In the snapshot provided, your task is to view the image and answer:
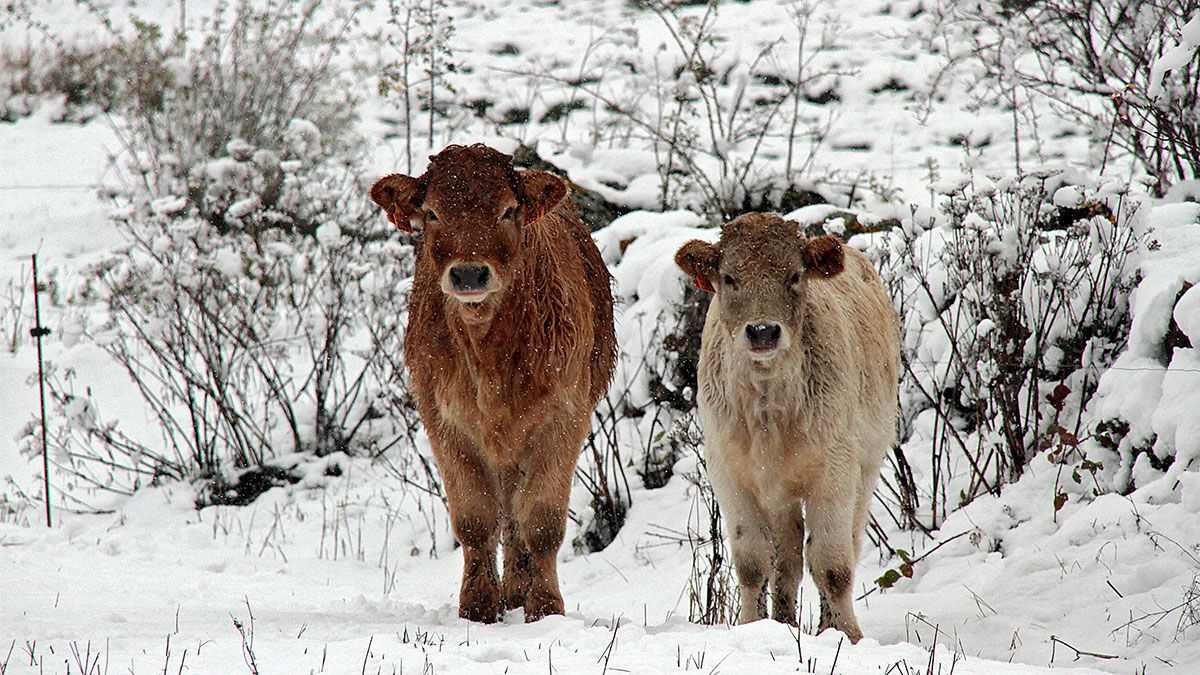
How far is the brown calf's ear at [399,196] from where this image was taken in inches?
203

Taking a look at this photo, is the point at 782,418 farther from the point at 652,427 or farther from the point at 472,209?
the point at 652,427

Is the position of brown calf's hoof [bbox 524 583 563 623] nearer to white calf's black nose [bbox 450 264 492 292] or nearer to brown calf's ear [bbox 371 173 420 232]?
white calf's black nose [bbox 450 264 492 292]

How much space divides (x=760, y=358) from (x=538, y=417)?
3.60 feet

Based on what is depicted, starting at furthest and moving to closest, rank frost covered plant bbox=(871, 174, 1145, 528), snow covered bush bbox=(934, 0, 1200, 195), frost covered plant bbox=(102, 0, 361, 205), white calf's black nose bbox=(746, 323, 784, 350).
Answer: frost covered plant bbox=(102, 0, 361, 205) → snow covered bush bbox=(934, 0, 1200, 195) → frost covered plant bbox=(871, 174, 1145, 528) → white calf's black nose bbox=(746, 323, 784, 350)

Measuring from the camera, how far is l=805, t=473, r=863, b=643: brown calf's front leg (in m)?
5.27

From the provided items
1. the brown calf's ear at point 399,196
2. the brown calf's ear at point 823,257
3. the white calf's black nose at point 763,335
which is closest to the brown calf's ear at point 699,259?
the brown calf's ear at point 823,257

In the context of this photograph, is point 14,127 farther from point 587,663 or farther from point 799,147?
point 587,663

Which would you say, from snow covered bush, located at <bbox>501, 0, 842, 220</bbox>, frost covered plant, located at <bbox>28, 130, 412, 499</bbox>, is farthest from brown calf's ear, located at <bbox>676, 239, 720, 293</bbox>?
snow covered bush, located at <bbox>501, 0, 842, 220</bbox>

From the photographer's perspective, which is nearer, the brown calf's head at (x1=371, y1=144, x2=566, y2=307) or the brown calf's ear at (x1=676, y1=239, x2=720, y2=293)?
the brown calf's head at (x1=371, y1=144, x2=566, y2=307)

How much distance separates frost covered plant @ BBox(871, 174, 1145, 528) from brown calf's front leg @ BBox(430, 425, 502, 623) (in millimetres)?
2810

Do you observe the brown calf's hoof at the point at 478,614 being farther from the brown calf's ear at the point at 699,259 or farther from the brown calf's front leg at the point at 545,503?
the brown calf's ear at the point at 699,259

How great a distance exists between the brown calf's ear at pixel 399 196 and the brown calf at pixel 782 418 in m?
1.26

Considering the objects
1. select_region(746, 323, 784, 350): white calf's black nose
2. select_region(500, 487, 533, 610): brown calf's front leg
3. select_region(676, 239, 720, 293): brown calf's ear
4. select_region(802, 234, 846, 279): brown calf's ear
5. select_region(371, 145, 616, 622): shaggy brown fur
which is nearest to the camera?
select_region(746, 323, 784, 350): white calf's black nose

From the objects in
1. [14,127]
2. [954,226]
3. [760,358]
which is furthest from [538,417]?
[14,127]
